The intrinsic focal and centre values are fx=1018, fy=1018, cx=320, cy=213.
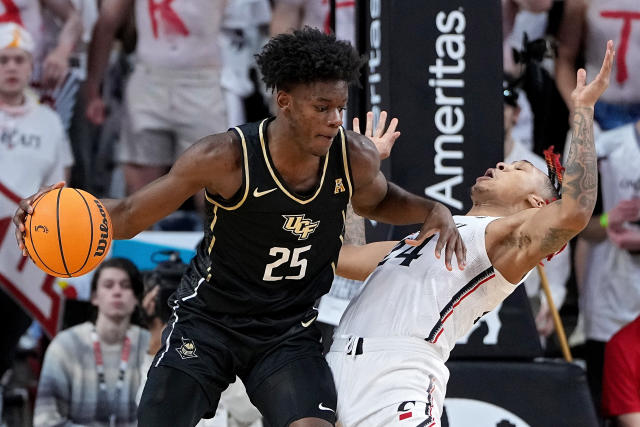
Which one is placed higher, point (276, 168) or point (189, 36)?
point (189, 36)

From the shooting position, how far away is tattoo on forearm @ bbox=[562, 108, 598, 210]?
377 cm

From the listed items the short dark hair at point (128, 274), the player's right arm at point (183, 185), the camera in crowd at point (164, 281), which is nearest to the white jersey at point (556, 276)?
the camera in crowd at point (164, 281)

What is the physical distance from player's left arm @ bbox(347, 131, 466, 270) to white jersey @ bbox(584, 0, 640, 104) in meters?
3.86

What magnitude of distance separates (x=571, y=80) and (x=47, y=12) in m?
3.83

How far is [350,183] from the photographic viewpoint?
3.89 metres

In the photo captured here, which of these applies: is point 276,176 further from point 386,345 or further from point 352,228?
point 352,228

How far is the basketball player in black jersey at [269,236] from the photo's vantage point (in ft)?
12.0

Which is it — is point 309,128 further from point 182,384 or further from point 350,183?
point 182,384

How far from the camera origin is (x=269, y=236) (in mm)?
3797

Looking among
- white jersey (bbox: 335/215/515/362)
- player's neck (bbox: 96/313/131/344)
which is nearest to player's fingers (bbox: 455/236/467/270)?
white jersey (bbox: 335/215/515/362)

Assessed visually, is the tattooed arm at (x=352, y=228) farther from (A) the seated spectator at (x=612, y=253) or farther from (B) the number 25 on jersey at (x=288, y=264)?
(A) the seated spectator at (x=612, y=253)

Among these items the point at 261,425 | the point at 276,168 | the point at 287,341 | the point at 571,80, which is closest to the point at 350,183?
the point at 276,168

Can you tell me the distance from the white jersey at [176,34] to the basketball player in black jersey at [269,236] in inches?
140

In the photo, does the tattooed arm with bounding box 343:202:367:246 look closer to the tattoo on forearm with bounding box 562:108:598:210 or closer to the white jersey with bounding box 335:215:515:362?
the white jersey with bounding box 335:215:515:362
